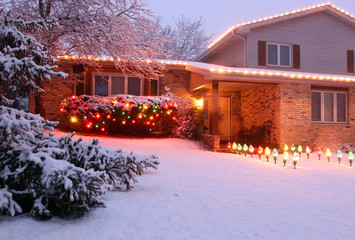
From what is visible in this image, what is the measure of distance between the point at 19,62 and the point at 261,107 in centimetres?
1102

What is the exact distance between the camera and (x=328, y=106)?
12.5m

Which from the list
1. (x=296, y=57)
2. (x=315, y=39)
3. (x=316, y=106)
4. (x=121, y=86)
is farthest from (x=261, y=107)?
(x=121, y=86)

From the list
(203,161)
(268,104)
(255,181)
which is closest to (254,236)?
(255,181)

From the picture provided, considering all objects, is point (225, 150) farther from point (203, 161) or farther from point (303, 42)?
point (303, 42)

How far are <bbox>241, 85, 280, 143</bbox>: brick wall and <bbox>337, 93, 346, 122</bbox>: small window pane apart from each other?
10.4ft

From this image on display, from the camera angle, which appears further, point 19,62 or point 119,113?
point 119,113

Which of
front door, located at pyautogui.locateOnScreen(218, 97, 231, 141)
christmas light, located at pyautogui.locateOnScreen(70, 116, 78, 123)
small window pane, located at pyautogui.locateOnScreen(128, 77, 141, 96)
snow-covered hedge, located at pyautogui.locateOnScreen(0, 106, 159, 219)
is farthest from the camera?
front door, located at pyautogui.locateOnScreen(218, 97, 231, 141)

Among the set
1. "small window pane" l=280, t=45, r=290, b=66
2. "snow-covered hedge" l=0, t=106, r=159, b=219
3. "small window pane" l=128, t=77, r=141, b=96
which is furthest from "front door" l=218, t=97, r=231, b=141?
"snow-covered hedge" l=0, t=106, r=159, b=219

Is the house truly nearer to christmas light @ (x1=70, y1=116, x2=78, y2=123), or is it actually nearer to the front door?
the front door

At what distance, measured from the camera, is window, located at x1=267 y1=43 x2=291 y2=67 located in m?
13.6

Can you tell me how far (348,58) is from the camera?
14547mm

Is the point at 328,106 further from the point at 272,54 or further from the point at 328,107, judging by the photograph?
the point at 272,54

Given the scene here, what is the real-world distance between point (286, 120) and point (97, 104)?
7525 mm

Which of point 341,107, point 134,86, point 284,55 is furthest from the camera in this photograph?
point 284,55
